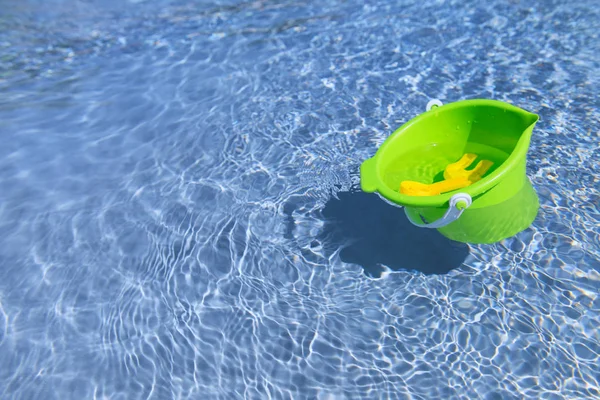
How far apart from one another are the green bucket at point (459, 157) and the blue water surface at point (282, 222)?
330mm

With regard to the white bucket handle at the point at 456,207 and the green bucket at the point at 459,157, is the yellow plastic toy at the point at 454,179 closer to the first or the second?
the green bucket at the point at 459,157

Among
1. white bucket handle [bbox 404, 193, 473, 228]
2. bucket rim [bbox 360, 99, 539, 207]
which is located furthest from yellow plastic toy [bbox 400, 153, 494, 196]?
white bucket handle [bbox 404, 193, 473, 228]

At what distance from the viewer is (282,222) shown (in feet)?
11.1

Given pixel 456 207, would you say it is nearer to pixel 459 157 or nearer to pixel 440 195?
pixel 440 195

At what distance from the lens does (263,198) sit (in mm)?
3561

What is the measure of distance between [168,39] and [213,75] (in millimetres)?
873

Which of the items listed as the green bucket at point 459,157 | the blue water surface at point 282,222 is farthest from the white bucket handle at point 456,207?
the blue water surface at point 282,222

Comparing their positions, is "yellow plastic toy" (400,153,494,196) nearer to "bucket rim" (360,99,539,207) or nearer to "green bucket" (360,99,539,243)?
"green bucket" (360,99,539,243)

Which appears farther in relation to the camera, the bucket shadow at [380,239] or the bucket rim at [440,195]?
the bucket shadow at [380,239]

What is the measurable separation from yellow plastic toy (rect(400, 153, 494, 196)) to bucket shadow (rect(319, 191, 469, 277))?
34cm

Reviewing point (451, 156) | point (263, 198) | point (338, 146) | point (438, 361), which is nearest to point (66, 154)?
point (263, 198)

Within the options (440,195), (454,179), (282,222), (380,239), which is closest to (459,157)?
(454,179)

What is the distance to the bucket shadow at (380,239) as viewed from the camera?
3.09 metres

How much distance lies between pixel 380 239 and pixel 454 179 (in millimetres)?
533
